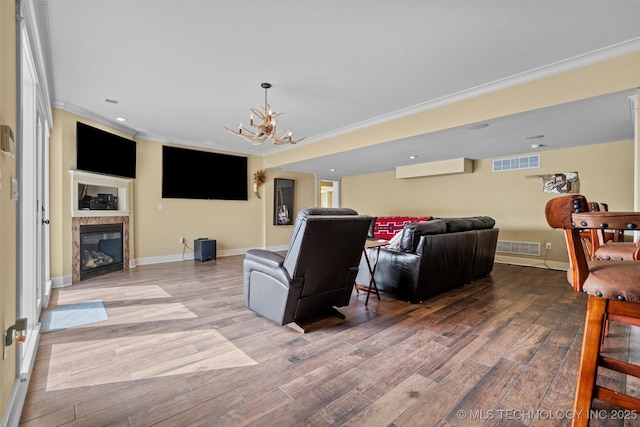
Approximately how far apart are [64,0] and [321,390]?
3.06 metres

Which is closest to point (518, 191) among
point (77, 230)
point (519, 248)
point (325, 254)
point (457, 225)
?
point (519, 248)

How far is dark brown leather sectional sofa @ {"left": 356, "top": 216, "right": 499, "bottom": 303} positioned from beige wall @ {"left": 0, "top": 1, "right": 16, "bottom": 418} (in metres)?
2.95

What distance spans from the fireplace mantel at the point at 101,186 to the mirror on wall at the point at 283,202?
3.22 metres

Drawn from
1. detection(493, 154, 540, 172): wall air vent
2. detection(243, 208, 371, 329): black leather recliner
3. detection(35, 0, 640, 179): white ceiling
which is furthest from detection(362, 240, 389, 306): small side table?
detection(493, 154, 540, 172): wall air vent

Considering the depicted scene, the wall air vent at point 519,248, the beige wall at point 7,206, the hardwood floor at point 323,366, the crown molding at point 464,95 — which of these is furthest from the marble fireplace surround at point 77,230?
the wall air vent at point 519,248

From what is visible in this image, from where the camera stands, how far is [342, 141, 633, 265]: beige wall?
4.64m

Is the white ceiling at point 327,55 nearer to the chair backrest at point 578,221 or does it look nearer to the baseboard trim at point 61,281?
the chair backrest at point 578,221

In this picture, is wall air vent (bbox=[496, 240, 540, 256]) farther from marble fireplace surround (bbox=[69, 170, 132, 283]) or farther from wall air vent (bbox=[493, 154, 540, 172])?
marble fireplace surround (bbox=[69, 170, 132, 283])

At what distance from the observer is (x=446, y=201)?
663 cm

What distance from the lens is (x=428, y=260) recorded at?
3129 mm

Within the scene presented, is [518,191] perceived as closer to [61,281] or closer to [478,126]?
[478,126]

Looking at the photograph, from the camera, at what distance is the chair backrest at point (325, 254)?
2.23m

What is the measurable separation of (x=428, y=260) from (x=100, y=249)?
4.86 m

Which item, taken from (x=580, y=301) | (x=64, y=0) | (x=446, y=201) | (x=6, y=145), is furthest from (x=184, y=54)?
(x=446, y=201)
